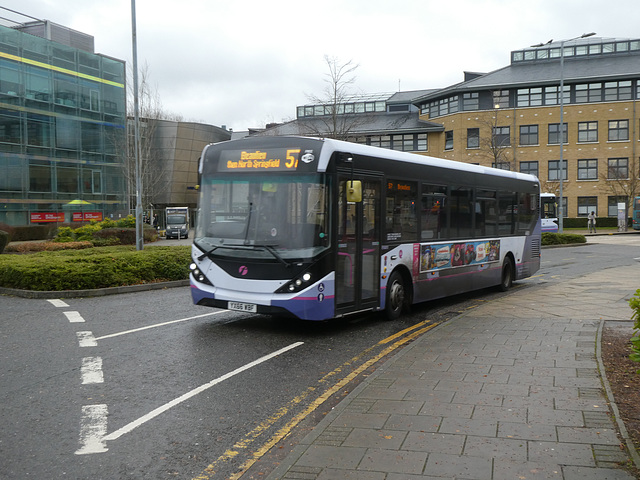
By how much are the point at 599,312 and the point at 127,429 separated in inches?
339

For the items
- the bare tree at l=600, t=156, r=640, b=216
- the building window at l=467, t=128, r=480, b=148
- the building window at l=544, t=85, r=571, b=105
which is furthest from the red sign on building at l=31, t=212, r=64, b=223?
the bare tree at l=600, t=156, r=640, b=216

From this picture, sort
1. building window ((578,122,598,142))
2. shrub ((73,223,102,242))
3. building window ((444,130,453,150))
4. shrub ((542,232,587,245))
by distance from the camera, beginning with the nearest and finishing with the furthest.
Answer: shrub ((73,223,102,242)), shrub ((542,232,587,245)), building window ((578,122,598,142)), building window ((444,130,453,150))

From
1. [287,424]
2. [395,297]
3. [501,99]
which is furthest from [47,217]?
[501,99]

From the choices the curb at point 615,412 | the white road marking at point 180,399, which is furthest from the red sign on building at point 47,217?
the curb at point 615,412

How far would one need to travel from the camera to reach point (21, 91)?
1563 inches

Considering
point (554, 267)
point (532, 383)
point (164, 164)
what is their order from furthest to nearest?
1. point (164, 164)
2. point (554, 267)
3. point (532, 383)

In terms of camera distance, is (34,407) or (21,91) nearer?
(34,407)

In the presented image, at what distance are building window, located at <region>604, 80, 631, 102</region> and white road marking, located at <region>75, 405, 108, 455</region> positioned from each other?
195 ft

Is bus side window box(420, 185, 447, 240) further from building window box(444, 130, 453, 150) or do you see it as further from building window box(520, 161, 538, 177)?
building window box(444, 130, 453, 150)

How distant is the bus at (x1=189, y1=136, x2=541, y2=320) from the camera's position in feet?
27.4

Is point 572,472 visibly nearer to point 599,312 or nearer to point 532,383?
point 532,383

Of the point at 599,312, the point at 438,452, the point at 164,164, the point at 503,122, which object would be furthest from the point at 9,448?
the point at 164,164

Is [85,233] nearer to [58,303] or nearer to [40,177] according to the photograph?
[40,177]

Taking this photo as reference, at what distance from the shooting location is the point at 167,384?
621 centimetres
